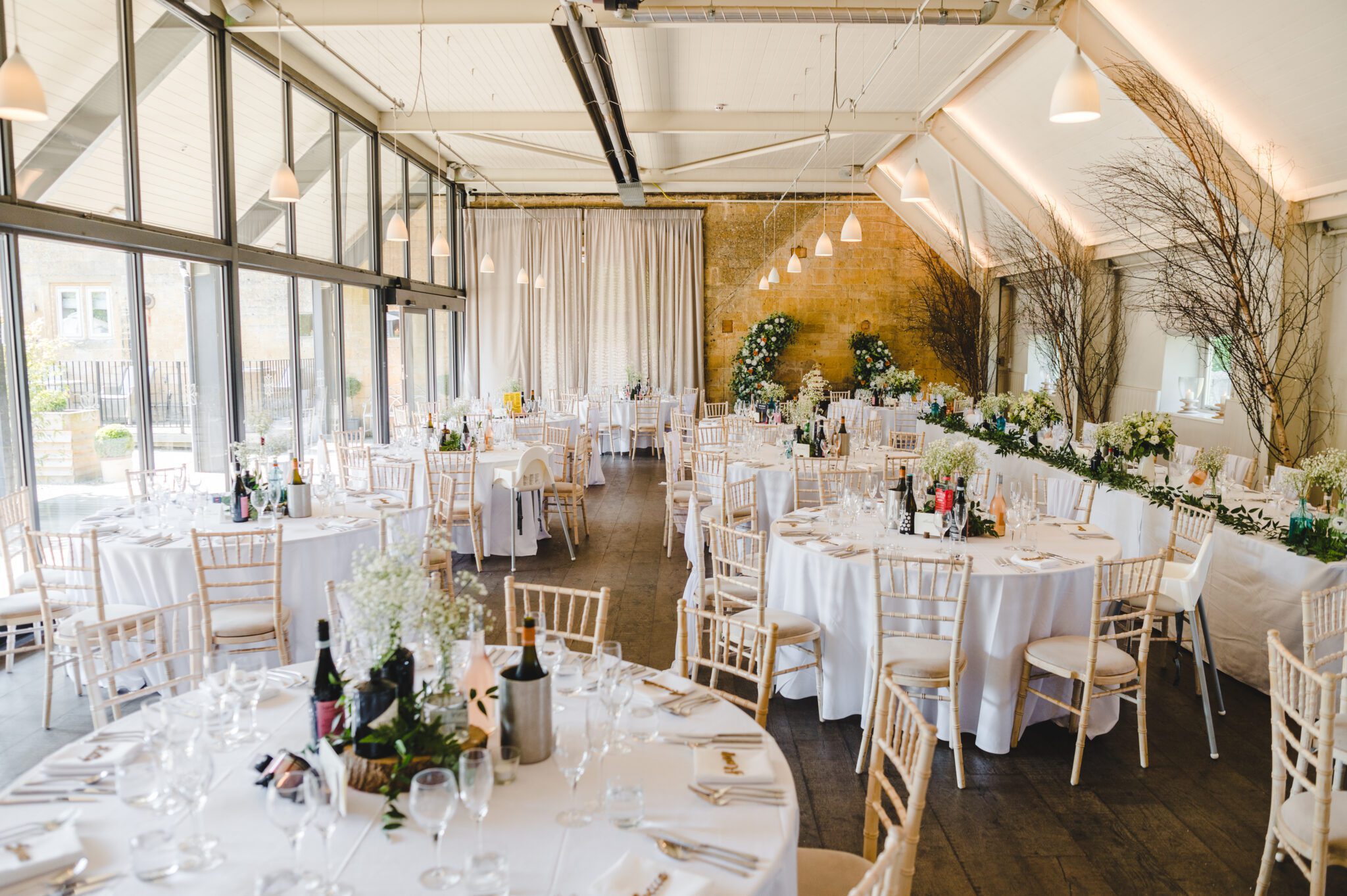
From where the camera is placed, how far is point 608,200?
15.2 metres

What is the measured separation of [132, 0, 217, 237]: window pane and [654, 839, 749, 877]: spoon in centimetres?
646

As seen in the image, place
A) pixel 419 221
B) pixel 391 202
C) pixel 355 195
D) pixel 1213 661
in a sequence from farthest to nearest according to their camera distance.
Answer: pixel 419 221 < pixel 391 202 < pixel 355 195 < pixel 1213 661

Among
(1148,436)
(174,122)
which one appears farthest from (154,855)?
(174,122)

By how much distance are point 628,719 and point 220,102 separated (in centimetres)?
706

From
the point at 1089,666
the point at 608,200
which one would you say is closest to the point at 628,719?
the point at 1089,666

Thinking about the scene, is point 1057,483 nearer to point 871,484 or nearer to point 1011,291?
point 871,484

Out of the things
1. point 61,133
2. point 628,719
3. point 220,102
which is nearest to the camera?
point 628,719

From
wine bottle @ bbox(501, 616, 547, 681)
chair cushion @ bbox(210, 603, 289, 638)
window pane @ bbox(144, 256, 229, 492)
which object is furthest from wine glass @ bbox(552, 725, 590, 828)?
window pane @ bbox(144, 256, 229, 492)

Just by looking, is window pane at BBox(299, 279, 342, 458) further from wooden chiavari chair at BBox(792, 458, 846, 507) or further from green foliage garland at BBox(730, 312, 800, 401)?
green foliage garland at BBox(730, 312, 800, 401)

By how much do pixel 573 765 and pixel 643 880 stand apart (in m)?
0.33

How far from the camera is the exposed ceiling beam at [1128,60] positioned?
22.5ft

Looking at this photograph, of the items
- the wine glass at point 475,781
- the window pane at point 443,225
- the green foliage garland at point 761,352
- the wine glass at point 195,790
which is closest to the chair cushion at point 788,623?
the wine glass at point 475,781

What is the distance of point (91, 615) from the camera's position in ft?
14.2

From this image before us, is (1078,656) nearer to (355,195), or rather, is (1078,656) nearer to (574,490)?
(574,490)
